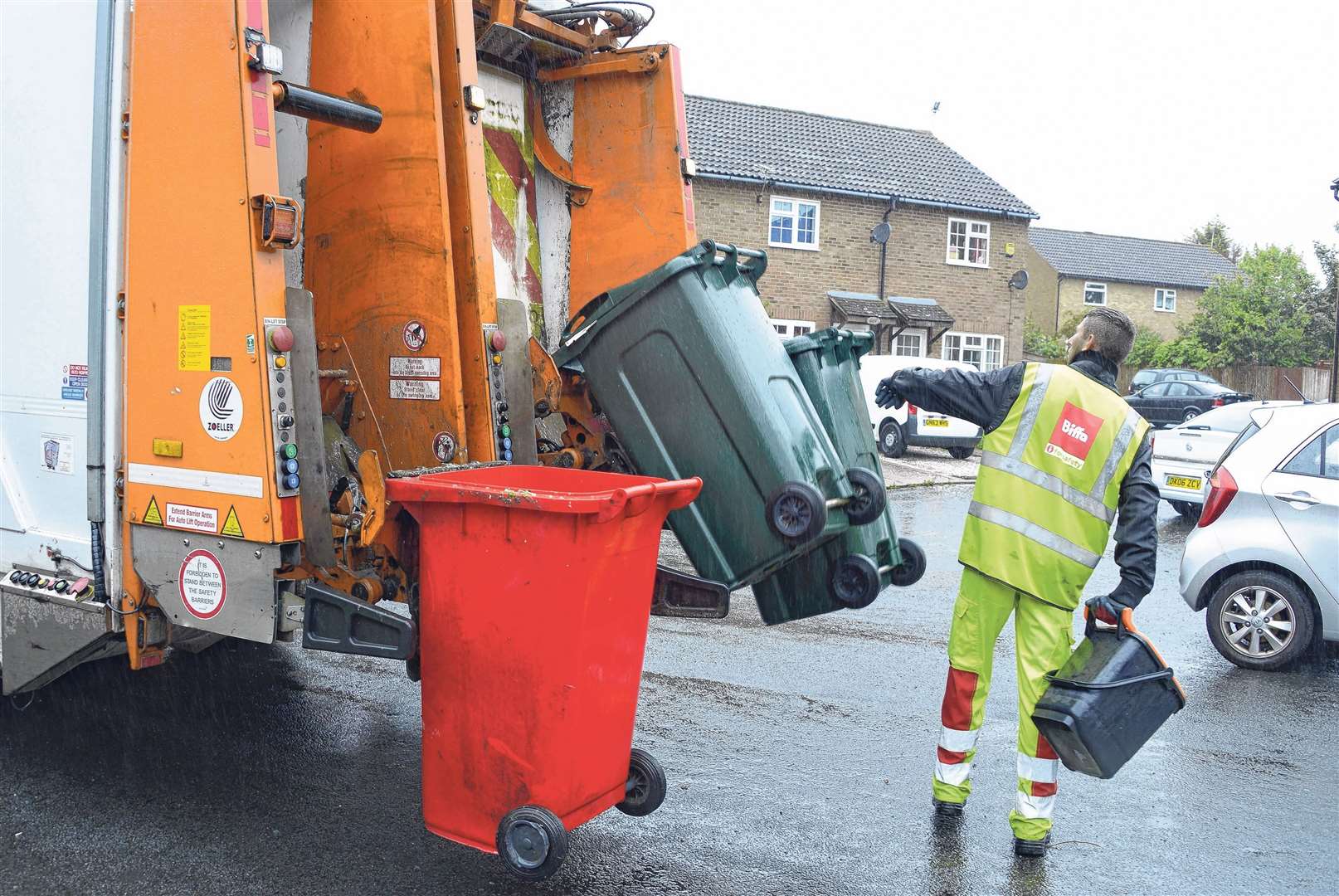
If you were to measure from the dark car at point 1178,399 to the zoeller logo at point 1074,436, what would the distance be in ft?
72.0

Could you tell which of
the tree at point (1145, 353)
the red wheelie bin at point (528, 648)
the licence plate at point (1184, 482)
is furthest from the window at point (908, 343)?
the red wheelie bin at point (528, 648)

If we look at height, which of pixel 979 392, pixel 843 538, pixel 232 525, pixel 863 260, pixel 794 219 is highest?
pixel 794 219

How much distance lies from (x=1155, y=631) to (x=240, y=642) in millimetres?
5196

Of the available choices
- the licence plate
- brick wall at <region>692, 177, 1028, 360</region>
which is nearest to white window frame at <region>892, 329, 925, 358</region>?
brick wall at <region>692, 177, 1028, 360</region>

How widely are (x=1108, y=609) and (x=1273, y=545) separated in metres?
2.87

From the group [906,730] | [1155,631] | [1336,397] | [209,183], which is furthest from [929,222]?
[209,183]

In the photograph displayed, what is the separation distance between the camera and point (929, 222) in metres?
25.1

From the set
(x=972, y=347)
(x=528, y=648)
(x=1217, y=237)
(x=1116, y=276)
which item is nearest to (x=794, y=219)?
(x=972, y=347)

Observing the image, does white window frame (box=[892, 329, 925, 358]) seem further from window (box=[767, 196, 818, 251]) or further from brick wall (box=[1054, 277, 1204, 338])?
brick wall (box=[1054, 277, 1204, 338])

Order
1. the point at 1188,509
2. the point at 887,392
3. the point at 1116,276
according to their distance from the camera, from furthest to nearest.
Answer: the point at 1116,276
the point at 1188,509
the point at 887,392

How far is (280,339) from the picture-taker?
122 inches

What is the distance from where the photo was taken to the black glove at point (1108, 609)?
3.60 metres

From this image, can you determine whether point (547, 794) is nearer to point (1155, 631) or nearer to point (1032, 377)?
point (1032, 377)

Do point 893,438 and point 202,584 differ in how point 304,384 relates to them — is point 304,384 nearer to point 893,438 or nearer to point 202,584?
point 202,584
